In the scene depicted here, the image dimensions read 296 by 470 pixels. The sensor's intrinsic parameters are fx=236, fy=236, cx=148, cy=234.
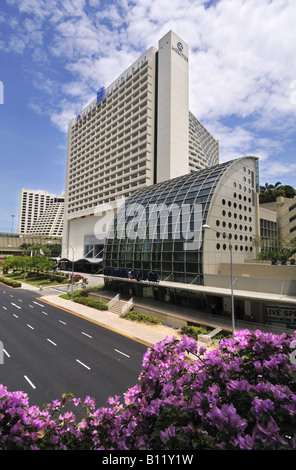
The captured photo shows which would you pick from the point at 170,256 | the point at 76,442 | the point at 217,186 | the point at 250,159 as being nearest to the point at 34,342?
the point at 170,256

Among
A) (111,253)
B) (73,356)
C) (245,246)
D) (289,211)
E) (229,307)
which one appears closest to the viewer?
(73,356)

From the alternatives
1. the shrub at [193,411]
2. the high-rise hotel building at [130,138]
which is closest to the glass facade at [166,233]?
the shrub at [193,411]

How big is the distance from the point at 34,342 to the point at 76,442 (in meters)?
19.2

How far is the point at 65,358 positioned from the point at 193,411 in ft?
53.3

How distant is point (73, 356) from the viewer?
17.9 m

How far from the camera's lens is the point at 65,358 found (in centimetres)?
1755

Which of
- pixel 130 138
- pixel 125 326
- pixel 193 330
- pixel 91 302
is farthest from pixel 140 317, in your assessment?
pixel 130 138

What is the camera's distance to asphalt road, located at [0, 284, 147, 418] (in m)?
13.5

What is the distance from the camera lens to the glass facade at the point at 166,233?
88.8 feet

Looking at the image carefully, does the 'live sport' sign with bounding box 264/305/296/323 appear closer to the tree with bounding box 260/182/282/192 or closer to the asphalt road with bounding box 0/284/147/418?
the asphalt road with bounding box 0/284/147/418

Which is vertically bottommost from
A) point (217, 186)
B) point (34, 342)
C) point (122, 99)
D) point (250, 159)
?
point (34, 342)

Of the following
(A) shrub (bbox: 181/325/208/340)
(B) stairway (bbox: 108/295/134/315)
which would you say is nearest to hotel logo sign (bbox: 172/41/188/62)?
(B) stairway (bbox: 108/295/134/315)

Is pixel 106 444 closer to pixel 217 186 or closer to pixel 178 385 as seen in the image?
pixel 178 385

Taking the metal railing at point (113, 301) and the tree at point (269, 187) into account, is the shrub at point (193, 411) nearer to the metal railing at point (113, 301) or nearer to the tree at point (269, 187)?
the metal railing at point (113, 301)
